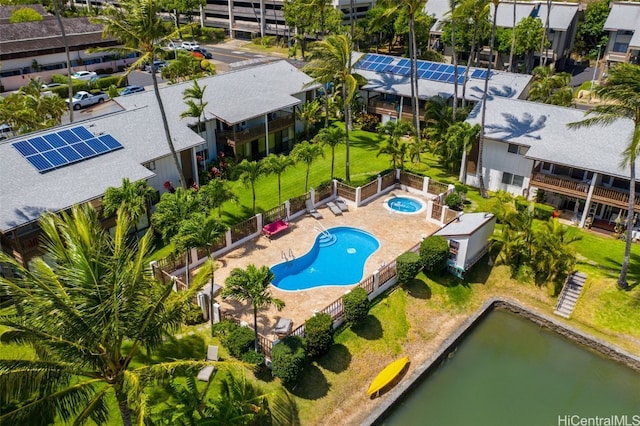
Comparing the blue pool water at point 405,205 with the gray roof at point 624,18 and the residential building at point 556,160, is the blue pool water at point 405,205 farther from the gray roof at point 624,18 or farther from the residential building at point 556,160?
the gray roof at point 624,18

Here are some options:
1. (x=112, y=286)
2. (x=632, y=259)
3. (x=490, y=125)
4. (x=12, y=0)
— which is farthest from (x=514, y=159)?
(x=12, y=0)

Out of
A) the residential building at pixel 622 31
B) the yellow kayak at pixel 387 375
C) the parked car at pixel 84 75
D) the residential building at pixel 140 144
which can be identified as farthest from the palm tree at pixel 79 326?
the residential building at pixel 622 31

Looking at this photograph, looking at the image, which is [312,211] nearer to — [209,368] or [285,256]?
[285,256]

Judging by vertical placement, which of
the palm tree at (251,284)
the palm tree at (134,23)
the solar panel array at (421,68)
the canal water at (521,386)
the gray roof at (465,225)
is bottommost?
the canal water at (521,386)

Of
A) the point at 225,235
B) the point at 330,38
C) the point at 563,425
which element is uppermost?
the point at 330,38

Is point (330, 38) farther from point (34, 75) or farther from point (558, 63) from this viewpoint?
point (558, 63)
